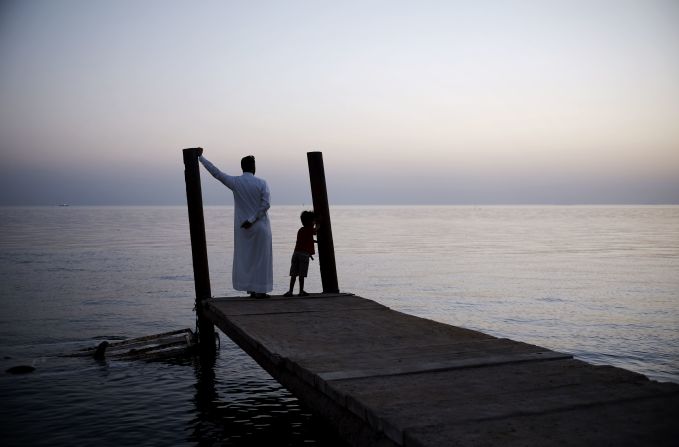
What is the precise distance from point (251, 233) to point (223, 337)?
4522 mm

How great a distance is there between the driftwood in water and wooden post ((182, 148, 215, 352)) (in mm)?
526

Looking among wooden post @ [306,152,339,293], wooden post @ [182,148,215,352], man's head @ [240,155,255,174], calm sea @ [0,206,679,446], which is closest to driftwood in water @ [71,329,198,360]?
calm sea @ [0,206,679,446]

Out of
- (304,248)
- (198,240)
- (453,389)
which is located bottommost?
(453,389)

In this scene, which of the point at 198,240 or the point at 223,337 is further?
the point at 223,337

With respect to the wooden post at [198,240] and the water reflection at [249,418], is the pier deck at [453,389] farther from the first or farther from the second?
the wooden post at [198,240]

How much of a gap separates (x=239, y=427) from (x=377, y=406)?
3.94 meters

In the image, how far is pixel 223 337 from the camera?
12.7 metres

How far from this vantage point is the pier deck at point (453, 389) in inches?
132

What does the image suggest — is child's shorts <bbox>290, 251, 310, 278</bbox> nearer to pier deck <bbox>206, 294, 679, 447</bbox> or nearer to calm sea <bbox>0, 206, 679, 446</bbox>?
calm sea <bbox>0, 206, 679, 446</bbox>

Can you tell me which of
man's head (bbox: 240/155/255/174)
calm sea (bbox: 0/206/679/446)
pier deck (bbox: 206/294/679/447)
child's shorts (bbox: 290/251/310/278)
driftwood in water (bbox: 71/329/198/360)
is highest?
man's head (bbox: 240/155/255/174)

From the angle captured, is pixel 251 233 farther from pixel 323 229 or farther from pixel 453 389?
pixel 453 389

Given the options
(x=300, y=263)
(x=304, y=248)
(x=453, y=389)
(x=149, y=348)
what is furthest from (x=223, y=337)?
(x=453, y=389)

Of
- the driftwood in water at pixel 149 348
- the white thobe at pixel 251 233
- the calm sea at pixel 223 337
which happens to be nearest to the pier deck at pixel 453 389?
the calm sea at pixel 223 337

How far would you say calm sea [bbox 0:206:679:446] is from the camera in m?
7.39
